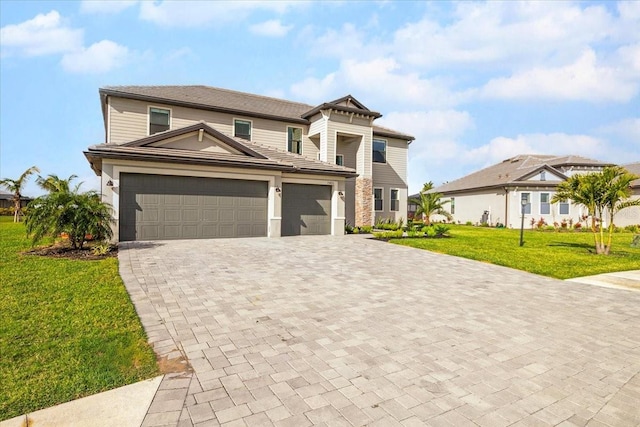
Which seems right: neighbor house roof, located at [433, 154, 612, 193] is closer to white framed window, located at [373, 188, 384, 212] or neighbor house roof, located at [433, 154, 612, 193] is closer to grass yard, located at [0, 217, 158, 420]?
white framed window, located at [373, 188, 384, 212]

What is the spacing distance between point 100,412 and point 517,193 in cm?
3107

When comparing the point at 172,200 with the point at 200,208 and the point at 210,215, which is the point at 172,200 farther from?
the point at 210,215

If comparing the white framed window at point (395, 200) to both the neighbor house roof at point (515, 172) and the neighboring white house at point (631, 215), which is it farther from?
the neighboring white house at point (631, 215)

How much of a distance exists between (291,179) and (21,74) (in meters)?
11.2

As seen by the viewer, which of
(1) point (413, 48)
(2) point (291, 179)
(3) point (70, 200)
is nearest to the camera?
(3) point (70, 200)

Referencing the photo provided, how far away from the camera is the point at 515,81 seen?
18.8 m

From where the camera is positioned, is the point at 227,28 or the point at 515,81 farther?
the point at 515,81

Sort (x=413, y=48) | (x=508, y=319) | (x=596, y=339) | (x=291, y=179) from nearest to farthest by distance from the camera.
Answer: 1. (x=596, y=339)
2. (x=508, y=319)
3. (x=413, y=48)
4. (x=291, y=179)

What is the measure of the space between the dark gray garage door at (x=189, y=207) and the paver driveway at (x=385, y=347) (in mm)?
5110

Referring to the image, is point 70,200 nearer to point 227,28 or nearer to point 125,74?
point 227,28

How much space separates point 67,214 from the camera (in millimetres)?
9492

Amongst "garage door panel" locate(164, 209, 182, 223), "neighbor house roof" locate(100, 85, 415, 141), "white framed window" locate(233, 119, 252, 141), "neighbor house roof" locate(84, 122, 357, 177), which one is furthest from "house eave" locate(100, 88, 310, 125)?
"garage door panel" locate(164, 209, 182, 223)

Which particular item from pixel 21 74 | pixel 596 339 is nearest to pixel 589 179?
pixel 596 339

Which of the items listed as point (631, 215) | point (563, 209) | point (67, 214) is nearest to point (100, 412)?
point (67, 214)
